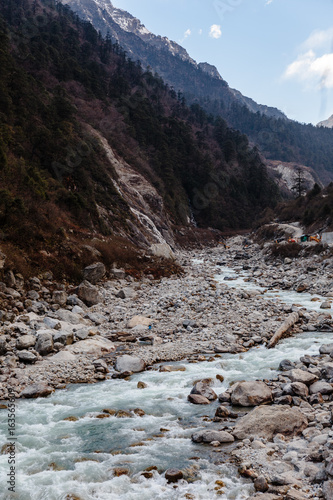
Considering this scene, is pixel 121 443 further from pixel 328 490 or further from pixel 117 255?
pixel 117 255

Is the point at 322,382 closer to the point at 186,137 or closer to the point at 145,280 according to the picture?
the point at 145,280

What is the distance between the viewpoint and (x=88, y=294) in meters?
17.1

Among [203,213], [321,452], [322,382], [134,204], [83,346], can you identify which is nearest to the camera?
[321,452]

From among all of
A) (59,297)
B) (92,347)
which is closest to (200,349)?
(92,347)

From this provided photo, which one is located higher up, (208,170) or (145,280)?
(208,170)

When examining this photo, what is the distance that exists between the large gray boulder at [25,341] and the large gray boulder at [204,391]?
5716 mm

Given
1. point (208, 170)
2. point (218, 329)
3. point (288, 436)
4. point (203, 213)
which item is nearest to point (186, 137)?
point (208, 170)

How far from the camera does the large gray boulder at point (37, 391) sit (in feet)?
27.7

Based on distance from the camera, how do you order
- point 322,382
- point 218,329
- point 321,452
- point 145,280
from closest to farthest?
point 321,452 → point 322,382 → point 218,329 → point 145,280

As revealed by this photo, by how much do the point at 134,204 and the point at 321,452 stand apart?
4231 centimetres

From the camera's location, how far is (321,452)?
216 inches

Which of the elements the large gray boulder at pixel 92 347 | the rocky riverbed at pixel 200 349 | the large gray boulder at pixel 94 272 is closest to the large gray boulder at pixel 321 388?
the rocky riverbed at pixel 200 349

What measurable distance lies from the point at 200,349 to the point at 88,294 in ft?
25.4

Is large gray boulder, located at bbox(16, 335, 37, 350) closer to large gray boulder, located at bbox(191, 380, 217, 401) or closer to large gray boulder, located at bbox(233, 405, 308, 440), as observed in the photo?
large gray boulder, located at bbox(191, 380, 217, 401)
